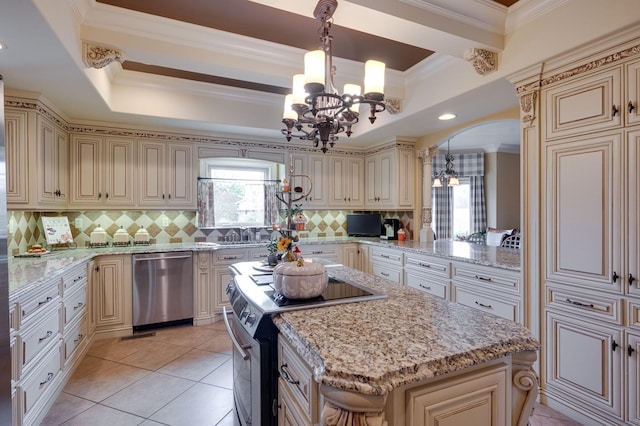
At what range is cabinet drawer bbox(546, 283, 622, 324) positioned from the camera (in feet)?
6.06

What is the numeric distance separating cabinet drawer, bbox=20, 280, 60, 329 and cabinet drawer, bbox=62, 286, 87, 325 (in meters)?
0.21

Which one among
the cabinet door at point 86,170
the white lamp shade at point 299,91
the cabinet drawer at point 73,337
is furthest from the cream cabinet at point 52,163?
the white lamp shade at point 299,91

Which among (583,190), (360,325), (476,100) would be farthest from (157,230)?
(583,190)

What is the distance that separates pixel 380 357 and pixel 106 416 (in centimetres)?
220

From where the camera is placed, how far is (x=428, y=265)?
3420mm

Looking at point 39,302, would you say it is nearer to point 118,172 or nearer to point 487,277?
point 118,172

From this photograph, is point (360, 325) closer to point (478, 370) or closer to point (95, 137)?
point (478, 370)

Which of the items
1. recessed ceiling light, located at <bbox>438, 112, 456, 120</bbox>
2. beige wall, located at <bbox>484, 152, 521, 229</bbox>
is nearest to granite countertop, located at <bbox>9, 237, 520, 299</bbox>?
recessed ceiling light, located at <bbox>438, 112, 456, 120</bbox>

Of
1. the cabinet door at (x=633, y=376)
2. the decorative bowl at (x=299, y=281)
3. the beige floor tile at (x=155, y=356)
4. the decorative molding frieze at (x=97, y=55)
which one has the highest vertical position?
the decorative molding frieze at (x=97, y=55)

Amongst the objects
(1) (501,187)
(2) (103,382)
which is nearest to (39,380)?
(2) (103,382)

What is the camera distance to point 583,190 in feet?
6.54

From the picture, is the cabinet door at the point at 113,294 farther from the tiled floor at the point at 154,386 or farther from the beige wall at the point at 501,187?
the beige wall at the point at 501,187

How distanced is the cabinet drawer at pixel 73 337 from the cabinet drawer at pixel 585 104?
156 inches

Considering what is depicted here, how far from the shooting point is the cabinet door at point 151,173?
12.4 feet
